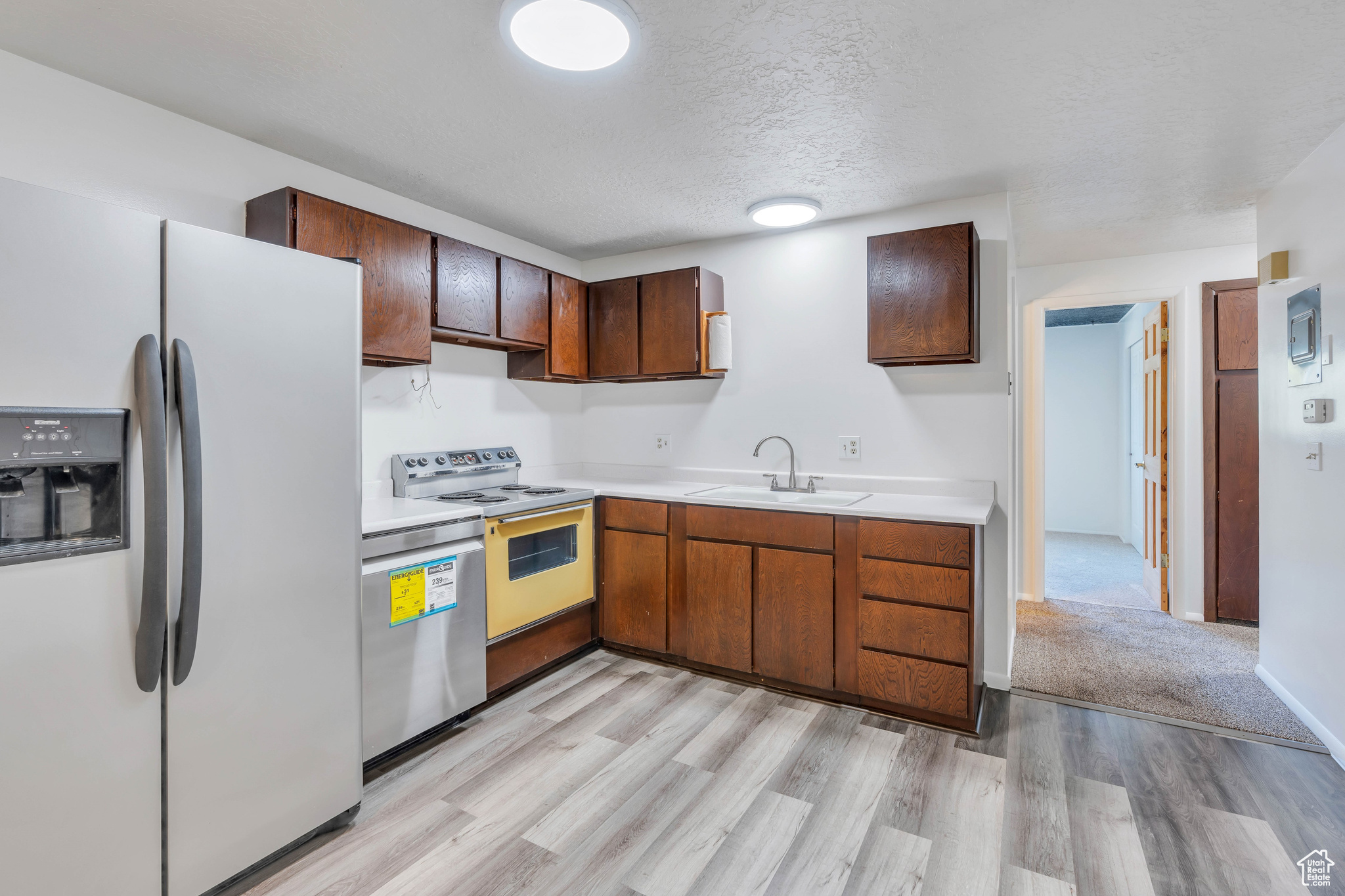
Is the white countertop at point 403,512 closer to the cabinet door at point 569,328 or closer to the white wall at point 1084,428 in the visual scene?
the cabinet door at point 569,328

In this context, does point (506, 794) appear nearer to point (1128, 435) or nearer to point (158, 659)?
point (158, 659)

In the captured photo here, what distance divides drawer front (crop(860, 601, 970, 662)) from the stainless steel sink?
537 millimetres

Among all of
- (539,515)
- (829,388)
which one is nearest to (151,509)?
(539,515)

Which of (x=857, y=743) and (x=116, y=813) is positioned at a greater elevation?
(x=116, y=813)

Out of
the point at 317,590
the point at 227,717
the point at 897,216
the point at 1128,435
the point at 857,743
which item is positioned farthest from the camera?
the point at 1128,435

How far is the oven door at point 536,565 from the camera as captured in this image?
2.68 meters

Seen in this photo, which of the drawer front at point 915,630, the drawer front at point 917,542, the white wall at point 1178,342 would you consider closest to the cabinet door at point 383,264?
the drawer front at point 917,542

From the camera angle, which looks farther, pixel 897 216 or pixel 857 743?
pixel 897 216

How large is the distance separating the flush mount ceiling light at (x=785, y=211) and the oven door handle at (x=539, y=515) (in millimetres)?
1695

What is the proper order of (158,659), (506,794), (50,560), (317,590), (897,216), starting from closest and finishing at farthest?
(50,560), (158,659), (317,590), (506,794), (897,216)

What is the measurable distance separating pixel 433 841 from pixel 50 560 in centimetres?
123

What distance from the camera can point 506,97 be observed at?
6.81 feet

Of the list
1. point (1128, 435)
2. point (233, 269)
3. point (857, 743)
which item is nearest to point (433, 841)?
point (857, 743)

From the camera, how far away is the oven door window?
9.17 feet
